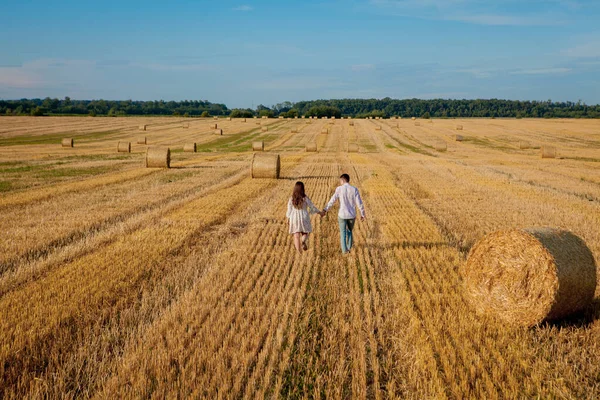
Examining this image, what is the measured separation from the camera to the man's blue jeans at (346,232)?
1064cm

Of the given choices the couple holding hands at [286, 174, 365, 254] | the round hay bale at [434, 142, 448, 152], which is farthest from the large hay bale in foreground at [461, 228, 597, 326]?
the round hay bale at [434, 142, 448, 152]

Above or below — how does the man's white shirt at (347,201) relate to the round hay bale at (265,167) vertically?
above

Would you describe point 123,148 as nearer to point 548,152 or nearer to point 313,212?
point 548,152

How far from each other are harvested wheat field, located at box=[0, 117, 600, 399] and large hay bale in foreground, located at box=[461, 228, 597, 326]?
42 millimetres

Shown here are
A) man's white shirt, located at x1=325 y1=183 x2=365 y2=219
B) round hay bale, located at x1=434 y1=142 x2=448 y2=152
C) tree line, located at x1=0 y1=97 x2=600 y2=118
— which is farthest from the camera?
tree line, located at x1=0 y1=97 x2=600 y2=118

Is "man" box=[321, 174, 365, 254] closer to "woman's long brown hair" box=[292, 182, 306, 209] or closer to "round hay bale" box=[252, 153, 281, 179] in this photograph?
"woman's long brown hair" box=[292, 182, 306, 209]

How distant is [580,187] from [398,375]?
18.8 meters

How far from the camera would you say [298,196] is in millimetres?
10289

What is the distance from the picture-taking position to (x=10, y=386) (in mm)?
5371

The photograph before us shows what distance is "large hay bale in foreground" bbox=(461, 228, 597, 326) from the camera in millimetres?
6930

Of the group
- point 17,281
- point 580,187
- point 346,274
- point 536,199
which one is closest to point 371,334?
point 346,274

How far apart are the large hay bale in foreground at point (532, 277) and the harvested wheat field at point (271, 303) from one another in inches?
1.6

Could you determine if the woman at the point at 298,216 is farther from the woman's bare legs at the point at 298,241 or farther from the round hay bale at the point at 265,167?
the round hay bale at the point at 265,167

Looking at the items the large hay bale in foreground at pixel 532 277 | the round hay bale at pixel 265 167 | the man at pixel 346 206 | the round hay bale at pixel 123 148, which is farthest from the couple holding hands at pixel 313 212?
the round hay bale at pixel 123 148
